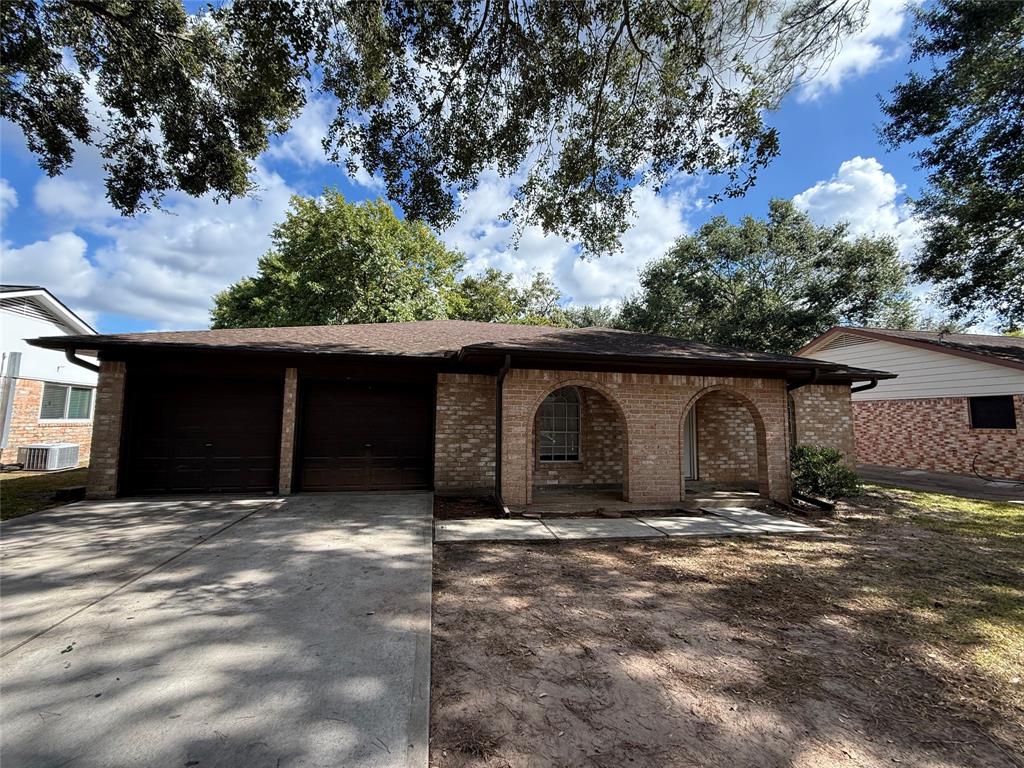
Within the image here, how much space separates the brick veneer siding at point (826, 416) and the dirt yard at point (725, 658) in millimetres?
5133

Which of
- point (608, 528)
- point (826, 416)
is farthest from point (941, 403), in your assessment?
point (608, 528)

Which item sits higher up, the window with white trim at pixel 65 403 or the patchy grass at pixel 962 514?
the window with white trim at pixel 65 403

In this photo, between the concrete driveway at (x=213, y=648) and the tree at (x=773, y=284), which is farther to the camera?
the tree at (x=773, y=284)

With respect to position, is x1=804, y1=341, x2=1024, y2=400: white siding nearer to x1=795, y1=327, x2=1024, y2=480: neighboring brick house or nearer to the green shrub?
x1=795, y1=327, x2=1024, y2=480: neighboring brick house

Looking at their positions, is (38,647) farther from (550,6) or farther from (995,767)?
(550,6)

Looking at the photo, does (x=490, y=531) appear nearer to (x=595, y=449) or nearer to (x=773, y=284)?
(x=595, y=449)

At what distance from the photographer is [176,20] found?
6.57 m

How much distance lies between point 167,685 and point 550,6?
27.2 ft

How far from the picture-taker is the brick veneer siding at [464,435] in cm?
825

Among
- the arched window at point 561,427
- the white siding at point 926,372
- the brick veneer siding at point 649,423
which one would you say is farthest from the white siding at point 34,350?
the white siding at point 926,372

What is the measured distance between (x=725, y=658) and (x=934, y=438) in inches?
599

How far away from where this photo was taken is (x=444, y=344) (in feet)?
29.5

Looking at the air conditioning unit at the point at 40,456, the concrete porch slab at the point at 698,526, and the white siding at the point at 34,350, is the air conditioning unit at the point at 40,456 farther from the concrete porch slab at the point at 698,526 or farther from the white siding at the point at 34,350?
the concrete porch slab at the point at 698,526

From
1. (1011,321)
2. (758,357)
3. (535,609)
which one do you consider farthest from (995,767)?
(1011,321)
